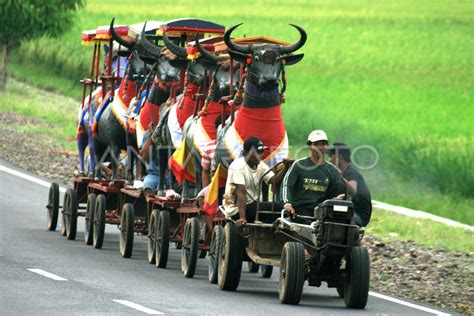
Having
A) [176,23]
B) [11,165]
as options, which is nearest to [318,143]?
[176,23]

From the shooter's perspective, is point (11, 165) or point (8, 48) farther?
point (8, 48)

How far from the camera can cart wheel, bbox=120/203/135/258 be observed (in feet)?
72.5

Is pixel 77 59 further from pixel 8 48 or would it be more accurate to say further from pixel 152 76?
pixel 152 76

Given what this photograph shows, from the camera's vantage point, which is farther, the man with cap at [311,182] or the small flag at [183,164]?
the small flag at [183,164]

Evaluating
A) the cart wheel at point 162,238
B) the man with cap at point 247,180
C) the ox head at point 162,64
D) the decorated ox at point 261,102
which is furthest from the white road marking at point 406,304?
the ox head at point 162,64

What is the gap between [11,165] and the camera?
34719 millimetres

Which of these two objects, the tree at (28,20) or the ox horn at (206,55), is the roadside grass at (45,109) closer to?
the tree at (28,20)

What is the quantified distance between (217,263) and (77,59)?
126ft

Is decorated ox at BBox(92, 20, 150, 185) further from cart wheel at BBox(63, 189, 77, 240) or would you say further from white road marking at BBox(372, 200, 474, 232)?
white road marking at BBox(372, 200, 474, 232)

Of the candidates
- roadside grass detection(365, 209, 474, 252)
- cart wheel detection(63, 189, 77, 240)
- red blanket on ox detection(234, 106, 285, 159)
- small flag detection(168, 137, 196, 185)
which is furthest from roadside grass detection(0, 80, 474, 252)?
red blanket on ox detection(234, 106, 285, 159)

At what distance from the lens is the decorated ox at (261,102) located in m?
19.5

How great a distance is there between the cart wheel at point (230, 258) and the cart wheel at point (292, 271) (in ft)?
3.20

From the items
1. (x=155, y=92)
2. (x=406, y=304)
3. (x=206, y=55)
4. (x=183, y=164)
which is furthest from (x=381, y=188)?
(x=406, y=304)

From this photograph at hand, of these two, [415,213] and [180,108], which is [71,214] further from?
[415,213]
